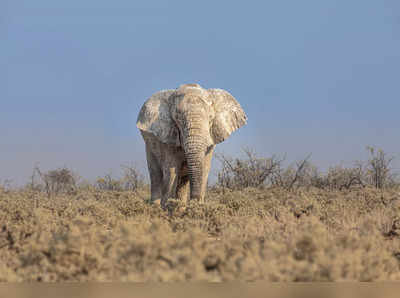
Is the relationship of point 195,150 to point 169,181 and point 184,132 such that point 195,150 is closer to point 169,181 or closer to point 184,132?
point 184,132

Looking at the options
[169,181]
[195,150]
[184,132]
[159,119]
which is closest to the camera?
[195,150]

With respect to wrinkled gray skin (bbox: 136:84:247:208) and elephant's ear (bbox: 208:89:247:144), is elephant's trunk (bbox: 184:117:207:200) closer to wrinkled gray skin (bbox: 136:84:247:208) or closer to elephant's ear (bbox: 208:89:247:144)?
wrinkled gray skin (bbox: 136:84:247:208)

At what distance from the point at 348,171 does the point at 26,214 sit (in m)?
15.5

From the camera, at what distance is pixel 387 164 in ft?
62.7

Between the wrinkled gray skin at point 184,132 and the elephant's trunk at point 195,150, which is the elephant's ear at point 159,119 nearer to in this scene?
the wrinkled gray skin at point 184,132

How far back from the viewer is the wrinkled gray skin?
8.40m

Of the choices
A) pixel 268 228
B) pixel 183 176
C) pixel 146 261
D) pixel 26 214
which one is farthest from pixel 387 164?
pixel 146 261

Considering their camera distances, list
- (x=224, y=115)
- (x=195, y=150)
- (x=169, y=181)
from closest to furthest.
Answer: (x=195, y=150) < (x=169, y=181) < (x=224, y=115)

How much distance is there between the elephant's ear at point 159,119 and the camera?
354 inches

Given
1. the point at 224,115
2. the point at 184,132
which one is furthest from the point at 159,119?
the point at 224,115

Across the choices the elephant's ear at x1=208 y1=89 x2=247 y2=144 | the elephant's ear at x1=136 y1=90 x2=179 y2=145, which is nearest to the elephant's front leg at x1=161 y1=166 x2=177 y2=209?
the elephant's ear at x1=136 y1=90 x2=179 y2=145

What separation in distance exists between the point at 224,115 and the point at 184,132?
4.77ft

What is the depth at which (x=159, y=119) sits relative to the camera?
9180 mm

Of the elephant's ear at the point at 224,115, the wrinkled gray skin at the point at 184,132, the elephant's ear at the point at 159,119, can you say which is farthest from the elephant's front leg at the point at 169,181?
the elephant's ear at the point at 224,115
